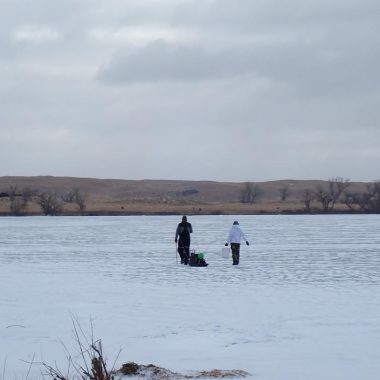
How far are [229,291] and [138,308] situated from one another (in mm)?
2829

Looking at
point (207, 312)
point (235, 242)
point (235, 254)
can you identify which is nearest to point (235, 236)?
point (235, 242)

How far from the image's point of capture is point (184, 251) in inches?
926

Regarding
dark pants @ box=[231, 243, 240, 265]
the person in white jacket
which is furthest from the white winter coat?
dark pants @ box=[231, 243, 240, 265]

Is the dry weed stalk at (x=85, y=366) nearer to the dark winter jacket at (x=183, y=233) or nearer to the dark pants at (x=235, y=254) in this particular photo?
the dark pants at (x=235, y=254)

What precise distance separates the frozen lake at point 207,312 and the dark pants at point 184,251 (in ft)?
1.60

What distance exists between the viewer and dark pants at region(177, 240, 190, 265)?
23.3 meters

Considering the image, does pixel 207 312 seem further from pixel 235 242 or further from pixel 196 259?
pixel 235 242

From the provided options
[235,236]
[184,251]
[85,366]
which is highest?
[235,236]

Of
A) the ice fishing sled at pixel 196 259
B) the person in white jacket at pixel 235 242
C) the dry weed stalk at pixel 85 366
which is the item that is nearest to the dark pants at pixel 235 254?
the person in white jacket at pixel 235 242

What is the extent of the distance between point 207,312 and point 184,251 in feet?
33.2

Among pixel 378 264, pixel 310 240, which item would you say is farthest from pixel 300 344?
pixel 310 240

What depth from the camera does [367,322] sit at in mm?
12156

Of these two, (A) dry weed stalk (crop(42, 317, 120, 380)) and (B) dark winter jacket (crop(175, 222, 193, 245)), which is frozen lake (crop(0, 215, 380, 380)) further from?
(B) dark winter jacket (crop(175, 222, 193, 245))

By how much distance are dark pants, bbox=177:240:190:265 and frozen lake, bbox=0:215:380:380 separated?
488 mm
